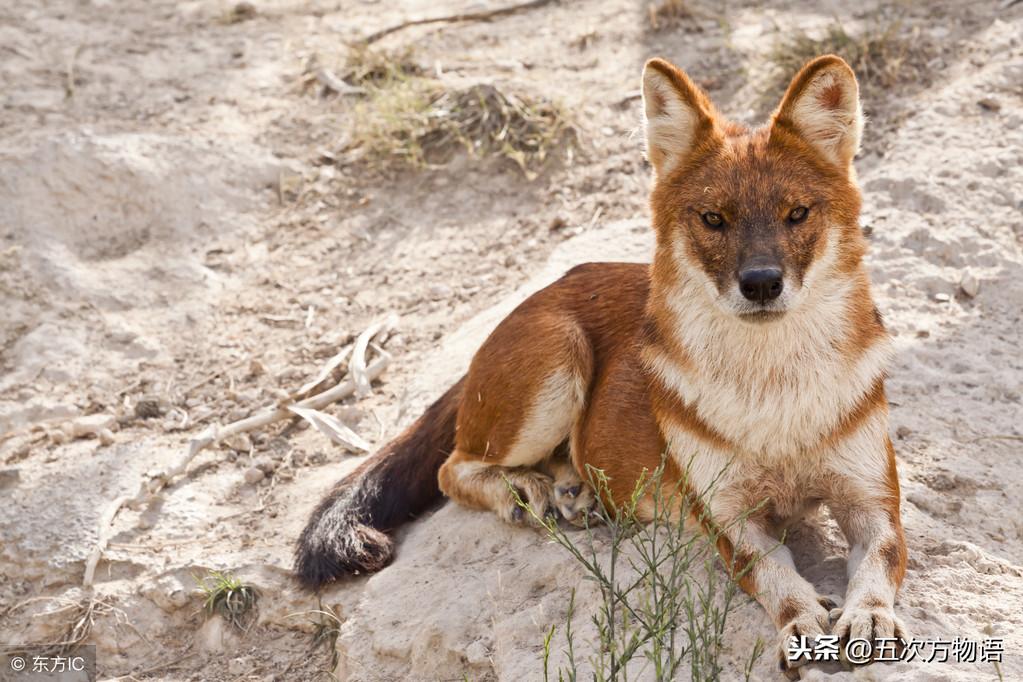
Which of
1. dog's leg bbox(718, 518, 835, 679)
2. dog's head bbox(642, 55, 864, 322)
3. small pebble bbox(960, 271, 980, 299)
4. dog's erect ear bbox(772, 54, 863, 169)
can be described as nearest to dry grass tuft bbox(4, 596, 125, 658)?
dog's leg bbox(718, 518, 835, 679)

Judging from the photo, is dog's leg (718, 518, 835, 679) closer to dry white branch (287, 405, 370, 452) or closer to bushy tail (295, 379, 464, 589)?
bushy tail (295, 379, 464, 589)

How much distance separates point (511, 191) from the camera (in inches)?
313

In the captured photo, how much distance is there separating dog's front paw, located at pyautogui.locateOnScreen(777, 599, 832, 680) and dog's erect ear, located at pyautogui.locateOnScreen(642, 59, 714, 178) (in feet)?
5.68

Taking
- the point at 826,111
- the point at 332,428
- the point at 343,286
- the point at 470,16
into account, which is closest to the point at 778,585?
the point at 826,111

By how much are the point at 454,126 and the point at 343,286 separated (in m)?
1.39

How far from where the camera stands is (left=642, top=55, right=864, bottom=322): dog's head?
4.14m

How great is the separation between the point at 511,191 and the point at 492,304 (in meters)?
1.21

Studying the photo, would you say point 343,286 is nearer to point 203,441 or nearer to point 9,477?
point 203,441

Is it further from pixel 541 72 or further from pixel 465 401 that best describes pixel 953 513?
pixel 541 72

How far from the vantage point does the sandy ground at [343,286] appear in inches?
191

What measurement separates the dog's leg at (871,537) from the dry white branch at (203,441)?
3.02 meters

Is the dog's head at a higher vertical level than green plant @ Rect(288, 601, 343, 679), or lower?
higher

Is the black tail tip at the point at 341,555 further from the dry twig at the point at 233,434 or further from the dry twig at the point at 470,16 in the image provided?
the dry twig at the point at 470,16

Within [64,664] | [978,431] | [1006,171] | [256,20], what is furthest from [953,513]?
[256,20]
